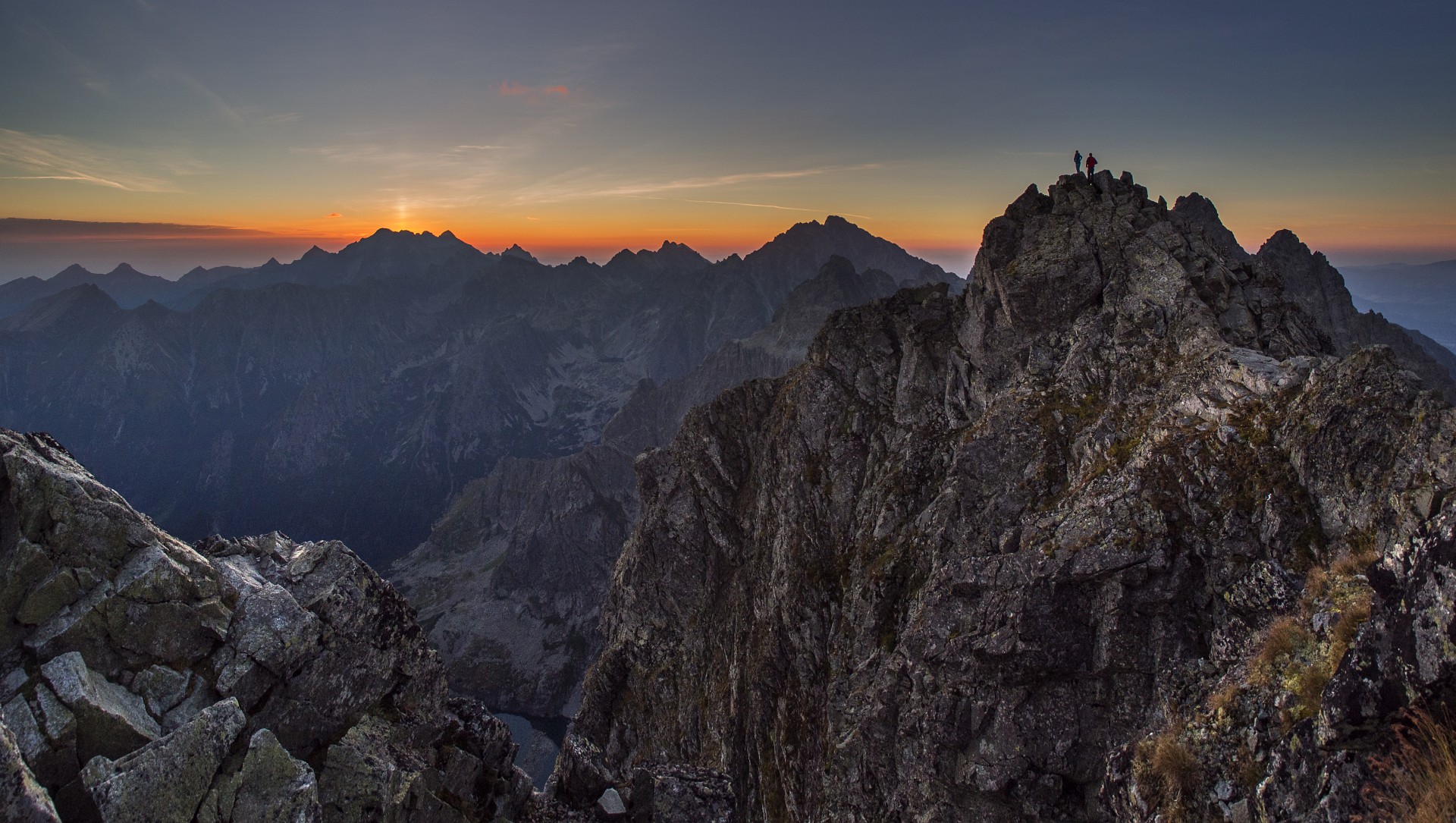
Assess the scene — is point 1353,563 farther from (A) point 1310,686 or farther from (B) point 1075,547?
(B) point 1075,547

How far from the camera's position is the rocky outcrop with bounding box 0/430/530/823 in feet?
54.8

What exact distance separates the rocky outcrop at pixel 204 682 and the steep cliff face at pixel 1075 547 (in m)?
7.56

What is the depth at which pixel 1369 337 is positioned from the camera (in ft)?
415

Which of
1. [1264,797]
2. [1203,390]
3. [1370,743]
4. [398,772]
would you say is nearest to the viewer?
[1370,743]

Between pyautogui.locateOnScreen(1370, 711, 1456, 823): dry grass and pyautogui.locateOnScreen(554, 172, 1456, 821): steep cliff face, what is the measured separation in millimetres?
586

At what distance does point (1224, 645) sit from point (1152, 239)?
113ft

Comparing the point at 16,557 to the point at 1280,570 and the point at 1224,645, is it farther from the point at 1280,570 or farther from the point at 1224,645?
the point at 1280,570

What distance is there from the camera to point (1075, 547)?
29703mm

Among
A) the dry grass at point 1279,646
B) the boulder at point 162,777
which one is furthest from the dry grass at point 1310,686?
the boulder at point 162,777

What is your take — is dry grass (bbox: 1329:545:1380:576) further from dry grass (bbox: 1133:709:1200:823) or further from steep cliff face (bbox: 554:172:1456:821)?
dry grass (bbox: 1133:709:1200:823)

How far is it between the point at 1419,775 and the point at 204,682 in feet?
98.4

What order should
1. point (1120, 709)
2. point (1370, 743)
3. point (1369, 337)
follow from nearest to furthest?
point (1370, 743) → point (1120, 709) → point (1369, 337)

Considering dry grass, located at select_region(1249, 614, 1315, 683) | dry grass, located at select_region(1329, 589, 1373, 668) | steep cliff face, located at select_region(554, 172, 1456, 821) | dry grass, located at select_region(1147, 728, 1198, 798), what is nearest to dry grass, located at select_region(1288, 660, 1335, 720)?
steep cliff face, located at select_region(554, 172, 1456, 821)

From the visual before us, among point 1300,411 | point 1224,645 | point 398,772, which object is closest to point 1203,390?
point 1300,411
